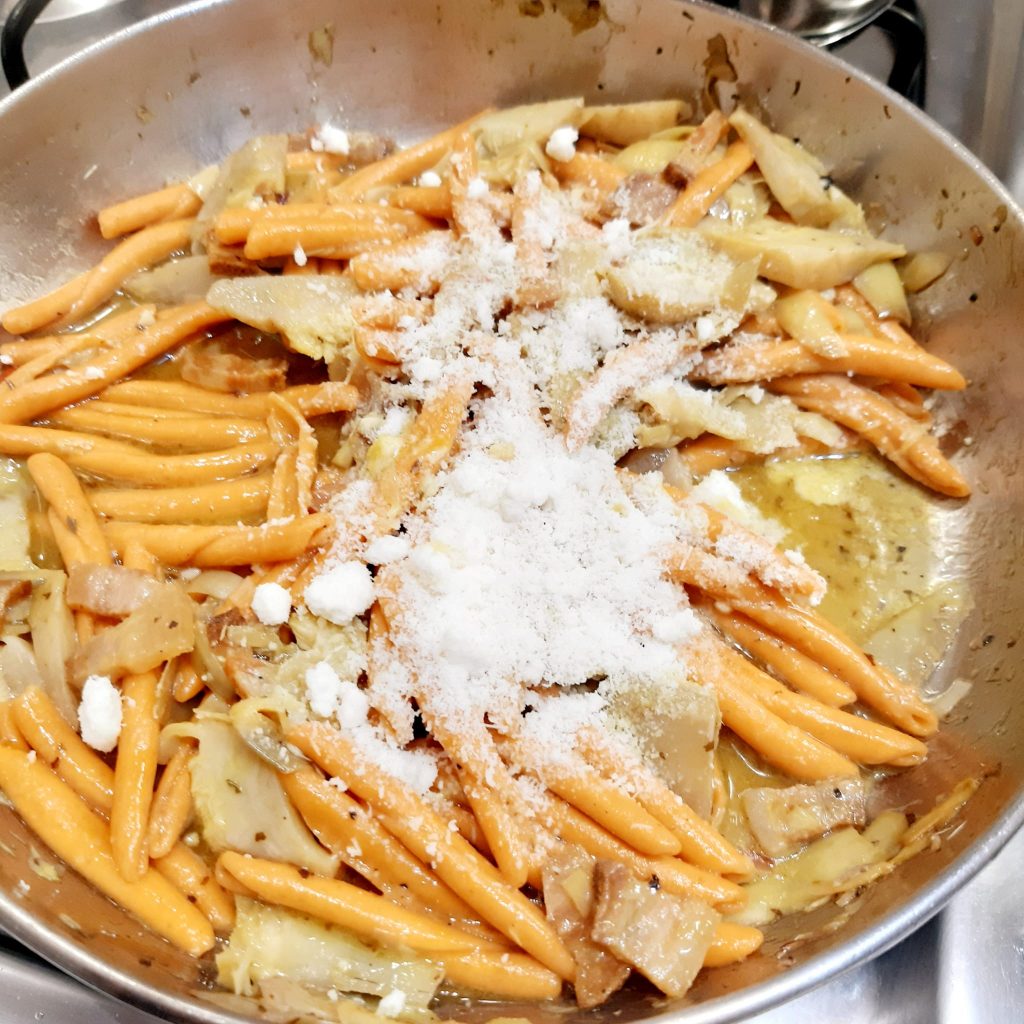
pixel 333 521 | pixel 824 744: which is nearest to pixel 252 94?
pixel 333 521

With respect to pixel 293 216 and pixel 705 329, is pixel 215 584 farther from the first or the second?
pixel 705 329

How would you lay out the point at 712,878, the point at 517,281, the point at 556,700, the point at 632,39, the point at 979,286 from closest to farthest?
the point at 712,878 < the point at 556,700 < the point at 517,281 < the point at 979,286 < the point at 632,39

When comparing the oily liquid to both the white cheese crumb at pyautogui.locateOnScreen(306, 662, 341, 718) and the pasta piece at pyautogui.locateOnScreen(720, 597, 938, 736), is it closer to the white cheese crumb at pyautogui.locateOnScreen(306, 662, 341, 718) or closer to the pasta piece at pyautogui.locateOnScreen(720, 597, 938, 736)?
the pasta piece at pyautogui.locateOnScreen(720, 597, 938, 736)

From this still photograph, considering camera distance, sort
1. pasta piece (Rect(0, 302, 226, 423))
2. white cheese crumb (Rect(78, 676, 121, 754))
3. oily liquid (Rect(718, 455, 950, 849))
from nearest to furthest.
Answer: white cheese crumb (Rect(78, 676, 121, 754))
oily liquid (Rect(718, 455, 950, 849))
pasta piece (Rect(0, 302, 226, 423))

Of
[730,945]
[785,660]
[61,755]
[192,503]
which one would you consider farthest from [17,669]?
[785,660]

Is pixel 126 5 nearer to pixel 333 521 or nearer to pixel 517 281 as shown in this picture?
pixel 517 281

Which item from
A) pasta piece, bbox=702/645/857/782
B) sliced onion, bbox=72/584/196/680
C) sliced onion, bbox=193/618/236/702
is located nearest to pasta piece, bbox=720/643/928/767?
pasta piece, bbox=702/645/857/782
